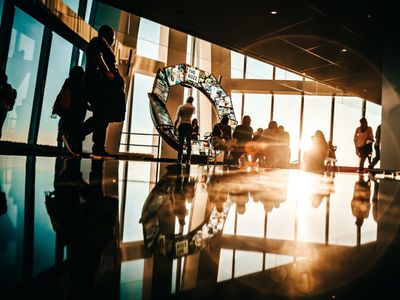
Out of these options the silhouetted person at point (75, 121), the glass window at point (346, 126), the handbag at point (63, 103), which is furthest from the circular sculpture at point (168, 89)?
the glass window at point (346, 126)

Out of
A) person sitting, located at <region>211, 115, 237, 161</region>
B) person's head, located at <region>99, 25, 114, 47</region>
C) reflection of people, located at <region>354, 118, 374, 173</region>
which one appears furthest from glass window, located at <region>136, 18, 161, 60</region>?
reflection of people, located at <region>354, 118, 374, 173</region>

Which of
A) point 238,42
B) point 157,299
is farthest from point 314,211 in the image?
point 238,42

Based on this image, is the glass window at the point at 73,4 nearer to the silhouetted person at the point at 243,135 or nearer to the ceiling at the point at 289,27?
the ceiling at the point at 289,27

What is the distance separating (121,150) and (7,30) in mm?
5632

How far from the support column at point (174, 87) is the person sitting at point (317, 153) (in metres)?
4.99

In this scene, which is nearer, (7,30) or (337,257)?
(337,257)

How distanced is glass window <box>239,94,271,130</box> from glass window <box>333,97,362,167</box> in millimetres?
2936

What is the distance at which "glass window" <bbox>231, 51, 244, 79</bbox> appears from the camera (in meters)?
12.6

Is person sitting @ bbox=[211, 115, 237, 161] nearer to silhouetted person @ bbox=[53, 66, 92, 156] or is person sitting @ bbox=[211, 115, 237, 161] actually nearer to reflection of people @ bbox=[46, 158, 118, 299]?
silhouetted person @ bbox=[53, 66, 92, 156]

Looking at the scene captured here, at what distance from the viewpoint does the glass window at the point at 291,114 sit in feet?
45.7

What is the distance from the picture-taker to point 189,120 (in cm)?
572

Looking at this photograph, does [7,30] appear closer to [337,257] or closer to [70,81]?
[70,81]

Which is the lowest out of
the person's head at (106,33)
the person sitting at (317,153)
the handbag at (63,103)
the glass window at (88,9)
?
the person sitting at (317,153)

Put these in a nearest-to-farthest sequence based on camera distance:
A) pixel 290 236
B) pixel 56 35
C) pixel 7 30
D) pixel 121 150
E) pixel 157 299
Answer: pixel 157 299, pixel 290 236, pixel 7 30, pixel 56 35, pixel 121 150
